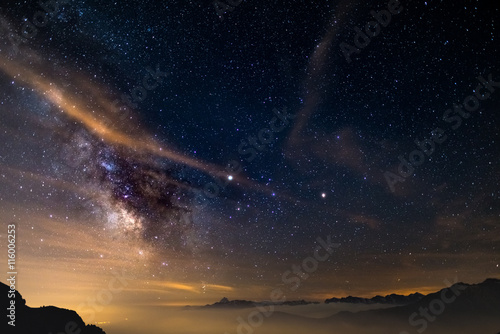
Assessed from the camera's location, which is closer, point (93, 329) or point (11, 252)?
point (11, 252)

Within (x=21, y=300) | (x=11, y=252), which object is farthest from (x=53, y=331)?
(x=11, y=252)

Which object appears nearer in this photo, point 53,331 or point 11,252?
point 11,252

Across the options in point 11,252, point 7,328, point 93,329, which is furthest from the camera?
point 93,329

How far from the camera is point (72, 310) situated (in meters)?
121

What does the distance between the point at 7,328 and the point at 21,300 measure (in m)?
9.77

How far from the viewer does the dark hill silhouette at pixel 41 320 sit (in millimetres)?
90562

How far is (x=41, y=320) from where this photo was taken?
10494 centimetres

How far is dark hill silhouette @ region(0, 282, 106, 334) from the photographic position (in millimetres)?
90562

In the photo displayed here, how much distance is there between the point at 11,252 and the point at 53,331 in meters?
114

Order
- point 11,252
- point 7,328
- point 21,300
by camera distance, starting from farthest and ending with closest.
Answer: point 21,300 → point 7,328 → point 11,252

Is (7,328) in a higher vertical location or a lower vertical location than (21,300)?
lower

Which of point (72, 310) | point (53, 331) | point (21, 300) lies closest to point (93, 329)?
point (72, 310)

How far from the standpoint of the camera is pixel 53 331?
341 feet

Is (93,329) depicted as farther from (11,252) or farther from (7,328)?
(11,252)
